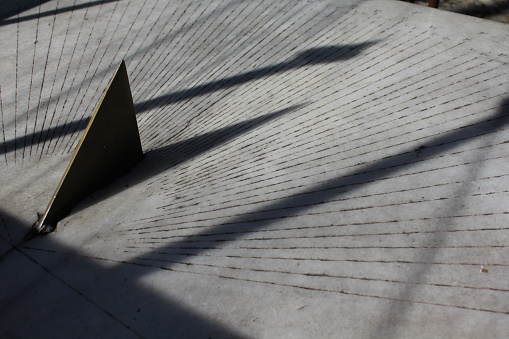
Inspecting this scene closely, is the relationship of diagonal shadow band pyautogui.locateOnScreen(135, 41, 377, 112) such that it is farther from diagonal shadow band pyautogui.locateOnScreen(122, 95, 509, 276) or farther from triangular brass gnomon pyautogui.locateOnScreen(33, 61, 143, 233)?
diagonal shadow band pyautogui.locateOnScreen(122, 95, 509, 276)

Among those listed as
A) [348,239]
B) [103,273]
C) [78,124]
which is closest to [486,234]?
[348,239]

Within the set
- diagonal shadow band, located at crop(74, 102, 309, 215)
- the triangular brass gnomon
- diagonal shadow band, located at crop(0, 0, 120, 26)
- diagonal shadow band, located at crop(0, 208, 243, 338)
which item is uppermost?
diagonal shadow band, located at crop(0, 0, 120, 26)

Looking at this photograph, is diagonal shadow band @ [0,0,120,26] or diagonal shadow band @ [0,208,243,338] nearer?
diagonal shadow band @ [0,208,243,338]

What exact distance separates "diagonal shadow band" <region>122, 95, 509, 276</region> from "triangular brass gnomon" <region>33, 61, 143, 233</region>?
47.2 inches

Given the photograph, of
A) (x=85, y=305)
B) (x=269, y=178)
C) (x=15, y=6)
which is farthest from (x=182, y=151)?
(x=15, y=6)

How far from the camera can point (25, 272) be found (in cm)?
518

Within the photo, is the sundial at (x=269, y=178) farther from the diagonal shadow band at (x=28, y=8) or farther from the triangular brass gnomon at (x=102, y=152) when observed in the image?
the diagonal shadow band at (x=28, y=8)

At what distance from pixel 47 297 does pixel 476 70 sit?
580 centimetres

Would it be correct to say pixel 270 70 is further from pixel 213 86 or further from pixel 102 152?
pixel 102 152

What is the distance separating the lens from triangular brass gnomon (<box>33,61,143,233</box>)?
574 cm

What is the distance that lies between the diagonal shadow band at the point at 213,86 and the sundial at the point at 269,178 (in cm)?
3

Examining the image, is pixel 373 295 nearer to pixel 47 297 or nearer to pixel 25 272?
pixel 47 297

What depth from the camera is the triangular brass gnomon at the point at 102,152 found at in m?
5.74

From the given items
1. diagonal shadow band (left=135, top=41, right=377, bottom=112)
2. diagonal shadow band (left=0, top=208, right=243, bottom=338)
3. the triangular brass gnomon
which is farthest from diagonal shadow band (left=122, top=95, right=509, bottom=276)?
diagonal shadow band (left=135, top=41, right=377, bottom=112)
